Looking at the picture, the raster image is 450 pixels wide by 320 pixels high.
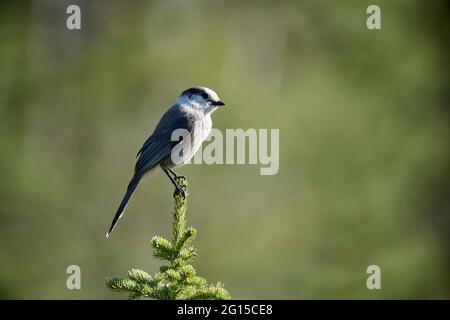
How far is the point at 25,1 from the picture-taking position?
22297 mm

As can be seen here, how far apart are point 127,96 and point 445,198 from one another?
33.0ft

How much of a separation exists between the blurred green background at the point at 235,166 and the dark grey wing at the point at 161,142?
8586 mm

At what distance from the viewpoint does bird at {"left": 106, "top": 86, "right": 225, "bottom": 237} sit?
6.90m

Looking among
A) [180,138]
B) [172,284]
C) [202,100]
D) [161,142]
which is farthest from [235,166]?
[172,284]

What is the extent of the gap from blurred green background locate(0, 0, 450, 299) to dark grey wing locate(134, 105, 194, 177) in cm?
859

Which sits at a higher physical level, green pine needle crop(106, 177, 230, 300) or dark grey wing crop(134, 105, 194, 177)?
dark grey wing crop(134, 105, 194, 177)

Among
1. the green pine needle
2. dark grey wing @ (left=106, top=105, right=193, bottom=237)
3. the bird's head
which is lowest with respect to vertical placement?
the green pine needle

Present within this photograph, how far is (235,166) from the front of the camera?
1780cm

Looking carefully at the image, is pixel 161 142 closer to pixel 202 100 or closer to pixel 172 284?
pixel 202 100

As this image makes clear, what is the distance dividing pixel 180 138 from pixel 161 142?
256 millimetres

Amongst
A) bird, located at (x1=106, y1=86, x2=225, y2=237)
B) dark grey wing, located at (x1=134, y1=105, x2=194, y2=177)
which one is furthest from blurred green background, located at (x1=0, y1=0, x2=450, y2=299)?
dark grey wing, located at (x1=134, y1=105, x2=194, y2=177)

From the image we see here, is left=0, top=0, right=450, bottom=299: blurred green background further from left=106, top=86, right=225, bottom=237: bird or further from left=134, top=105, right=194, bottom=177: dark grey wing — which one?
left=134, top=105, right=194, bottom=177: dark grey wing

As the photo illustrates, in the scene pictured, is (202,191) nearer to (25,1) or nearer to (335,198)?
(335,198)
